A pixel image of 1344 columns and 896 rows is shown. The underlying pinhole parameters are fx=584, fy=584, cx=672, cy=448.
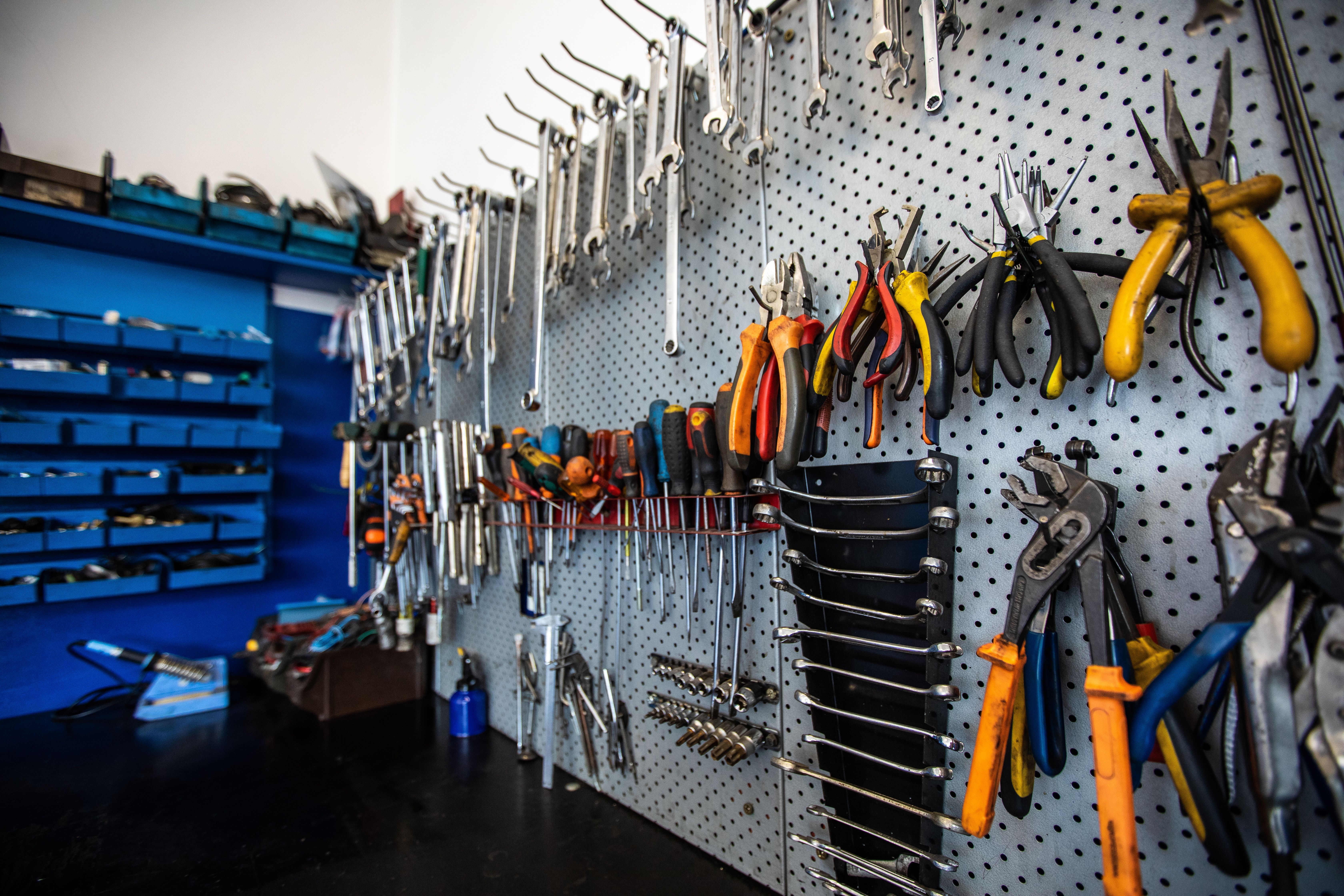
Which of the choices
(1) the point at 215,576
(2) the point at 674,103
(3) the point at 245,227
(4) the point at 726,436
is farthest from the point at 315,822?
(3) the point at 245,227

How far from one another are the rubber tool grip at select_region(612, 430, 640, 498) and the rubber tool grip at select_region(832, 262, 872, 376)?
1.67 ft

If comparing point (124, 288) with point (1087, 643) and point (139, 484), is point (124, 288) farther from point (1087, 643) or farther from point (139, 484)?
point (1087, 643)

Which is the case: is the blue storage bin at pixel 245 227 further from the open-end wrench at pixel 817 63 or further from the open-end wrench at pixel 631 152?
the open-end wrench at pixel 817 63

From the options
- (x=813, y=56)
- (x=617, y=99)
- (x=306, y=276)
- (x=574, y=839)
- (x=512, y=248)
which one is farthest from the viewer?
(x=306, y=276)

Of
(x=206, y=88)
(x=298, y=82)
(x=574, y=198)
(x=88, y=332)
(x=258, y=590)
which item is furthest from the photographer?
(x=298, y=82)

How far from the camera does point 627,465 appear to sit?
3.97ft

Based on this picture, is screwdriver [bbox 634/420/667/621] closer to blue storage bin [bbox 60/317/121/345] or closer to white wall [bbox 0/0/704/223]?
white wall [bbox 0/0/704/223]

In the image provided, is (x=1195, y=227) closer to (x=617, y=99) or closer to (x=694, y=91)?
(x=694, y=91)

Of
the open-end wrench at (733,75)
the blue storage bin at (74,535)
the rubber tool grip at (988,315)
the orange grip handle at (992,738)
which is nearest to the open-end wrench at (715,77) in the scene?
the open-end wrench at (733,75)

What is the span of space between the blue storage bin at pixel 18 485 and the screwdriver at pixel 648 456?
7.19 ft

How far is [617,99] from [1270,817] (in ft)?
5.24

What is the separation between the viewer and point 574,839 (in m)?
1.23

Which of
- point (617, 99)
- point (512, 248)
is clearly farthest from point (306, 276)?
point (617, 99)

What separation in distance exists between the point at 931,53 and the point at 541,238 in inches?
38.6
